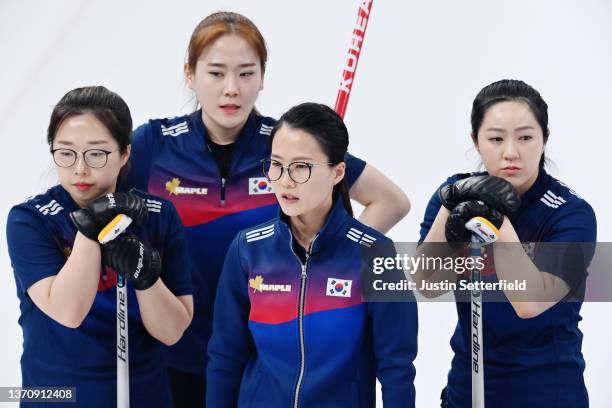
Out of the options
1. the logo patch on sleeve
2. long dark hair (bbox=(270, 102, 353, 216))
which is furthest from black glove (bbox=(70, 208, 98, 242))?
the logo patch on sleeve

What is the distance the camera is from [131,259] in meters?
2.44

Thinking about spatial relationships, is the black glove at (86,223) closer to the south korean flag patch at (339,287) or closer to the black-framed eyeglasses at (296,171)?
the black-framed eyeglasses at (296,171)

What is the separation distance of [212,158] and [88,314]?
22.5 inches

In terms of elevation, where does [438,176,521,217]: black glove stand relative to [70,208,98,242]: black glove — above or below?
above

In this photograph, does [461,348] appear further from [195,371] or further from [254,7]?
[254,7]

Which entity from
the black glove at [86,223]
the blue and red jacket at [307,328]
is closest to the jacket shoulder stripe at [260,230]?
the blue and red jacket at [307,328]

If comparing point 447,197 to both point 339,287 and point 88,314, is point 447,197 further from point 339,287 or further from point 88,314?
point 88,314

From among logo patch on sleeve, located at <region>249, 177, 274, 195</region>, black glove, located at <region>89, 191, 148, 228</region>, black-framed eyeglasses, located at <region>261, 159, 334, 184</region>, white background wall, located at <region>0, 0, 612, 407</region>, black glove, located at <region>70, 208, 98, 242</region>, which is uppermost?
white background wall, located at <region>0, 0, 612, 407</region>

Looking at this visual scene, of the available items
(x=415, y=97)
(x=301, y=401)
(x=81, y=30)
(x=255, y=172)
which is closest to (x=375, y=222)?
(x=255, y=172)

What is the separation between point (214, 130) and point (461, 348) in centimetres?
87

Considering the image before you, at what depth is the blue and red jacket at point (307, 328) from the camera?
2453 millimetres

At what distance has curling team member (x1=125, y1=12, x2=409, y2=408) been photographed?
2.88 metres

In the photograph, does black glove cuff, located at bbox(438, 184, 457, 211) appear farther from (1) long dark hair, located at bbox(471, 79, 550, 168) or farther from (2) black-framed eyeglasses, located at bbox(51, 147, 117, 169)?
(2) black-framed eyeglasses, located at bbox(51, 147, 117, 169)

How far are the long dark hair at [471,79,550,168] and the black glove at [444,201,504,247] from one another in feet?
0.97
